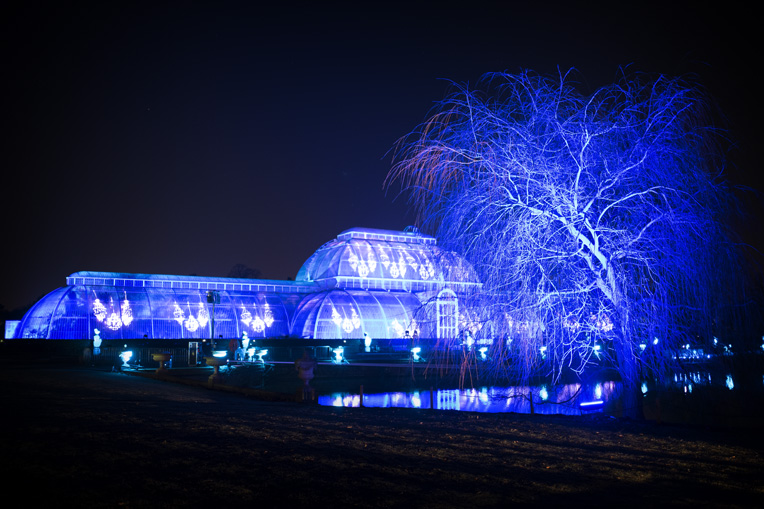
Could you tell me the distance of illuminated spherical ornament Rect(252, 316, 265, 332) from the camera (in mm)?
51219

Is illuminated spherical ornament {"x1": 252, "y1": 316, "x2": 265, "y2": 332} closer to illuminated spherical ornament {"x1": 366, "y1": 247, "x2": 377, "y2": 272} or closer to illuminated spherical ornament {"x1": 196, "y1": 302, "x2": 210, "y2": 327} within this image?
illuminated spherical ornament {"x1": 196, "y1": 302, "x2": 210, "y2": 327}

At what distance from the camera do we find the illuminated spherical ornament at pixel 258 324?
168 feet

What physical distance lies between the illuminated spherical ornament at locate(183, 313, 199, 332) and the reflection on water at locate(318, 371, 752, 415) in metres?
27.7

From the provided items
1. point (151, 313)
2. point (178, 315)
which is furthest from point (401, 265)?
point (151, 313)

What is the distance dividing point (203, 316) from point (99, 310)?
8.08 metres

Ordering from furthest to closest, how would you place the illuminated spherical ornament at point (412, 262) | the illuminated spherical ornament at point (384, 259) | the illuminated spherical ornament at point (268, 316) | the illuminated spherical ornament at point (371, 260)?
1. the illuminated spherical ornament at point (412, 262)
2. the illuminated spherical ornament at point (384, 259)
3. the illuminated spherical ornament at point (371, 260)
4. the illuminated spherical ornament at point (268, 316)

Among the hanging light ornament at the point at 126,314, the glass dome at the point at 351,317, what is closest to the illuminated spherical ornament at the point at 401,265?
the glass dome at the point at 351,317

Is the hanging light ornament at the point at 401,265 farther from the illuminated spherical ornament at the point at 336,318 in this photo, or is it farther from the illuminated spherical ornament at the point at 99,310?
the illuminated spherical ornament at the point at 99,310

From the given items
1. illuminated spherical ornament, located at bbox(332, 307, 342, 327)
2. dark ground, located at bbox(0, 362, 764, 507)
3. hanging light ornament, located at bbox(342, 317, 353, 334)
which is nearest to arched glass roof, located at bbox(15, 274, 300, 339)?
illuminated spherical ornament, located at bbox(332, 307, 342, 327)

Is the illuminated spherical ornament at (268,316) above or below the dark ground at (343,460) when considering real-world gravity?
above

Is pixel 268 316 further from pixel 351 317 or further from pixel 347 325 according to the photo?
pixel 351 317

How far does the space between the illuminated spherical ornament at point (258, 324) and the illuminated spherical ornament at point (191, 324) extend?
487 cm

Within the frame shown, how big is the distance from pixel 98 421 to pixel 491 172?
9625 millimetres

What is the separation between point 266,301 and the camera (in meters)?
53.7
